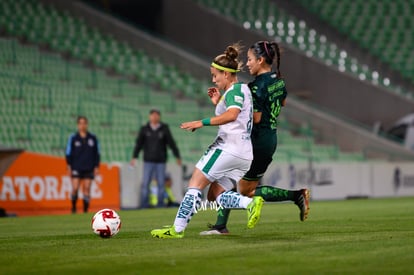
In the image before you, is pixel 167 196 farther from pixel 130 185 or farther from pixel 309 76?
pixel 309 76

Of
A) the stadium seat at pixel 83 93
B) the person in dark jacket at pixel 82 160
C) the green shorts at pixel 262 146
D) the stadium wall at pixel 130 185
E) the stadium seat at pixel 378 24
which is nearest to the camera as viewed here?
the green shorts at pixel 262 146

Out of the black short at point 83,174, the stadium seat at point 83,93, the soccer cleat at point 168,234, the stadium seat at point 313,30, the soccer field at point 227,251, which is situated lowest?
the soccer field at point 227,251

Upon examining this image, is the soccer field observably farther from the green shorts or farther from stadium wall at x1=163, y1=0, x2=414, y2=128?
stadium wall at x1=163, y1=0, x2=414, y2=128

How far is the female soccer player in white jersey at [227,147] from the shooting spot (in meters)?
9.08

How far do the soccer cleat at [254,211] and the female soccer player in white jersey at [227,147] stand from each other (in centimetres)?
6

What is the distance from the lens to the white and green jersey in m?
9.12

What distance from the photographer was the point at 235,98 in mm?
9070

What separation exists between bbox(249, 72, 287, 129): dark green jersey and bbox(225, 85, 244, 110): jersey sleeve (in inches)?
27.7

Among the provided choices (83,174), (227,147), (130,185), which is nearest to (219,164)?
(227,147)

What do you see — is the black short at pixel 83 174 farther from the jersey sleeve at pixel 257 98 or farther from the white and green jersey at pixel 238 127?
the white and green jersey at pixel 238 127

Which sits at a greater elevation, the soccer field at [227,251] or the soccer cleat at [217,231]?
the soccer cleat at [217,231]

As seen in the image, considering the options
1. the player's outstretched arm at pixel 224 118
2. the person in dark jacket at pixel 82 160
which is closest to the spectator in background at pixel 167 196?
the person in dark jacket at pixel 82 160

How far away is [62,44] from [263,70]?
19.5m

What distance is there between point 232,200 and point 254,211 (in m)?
0.46
